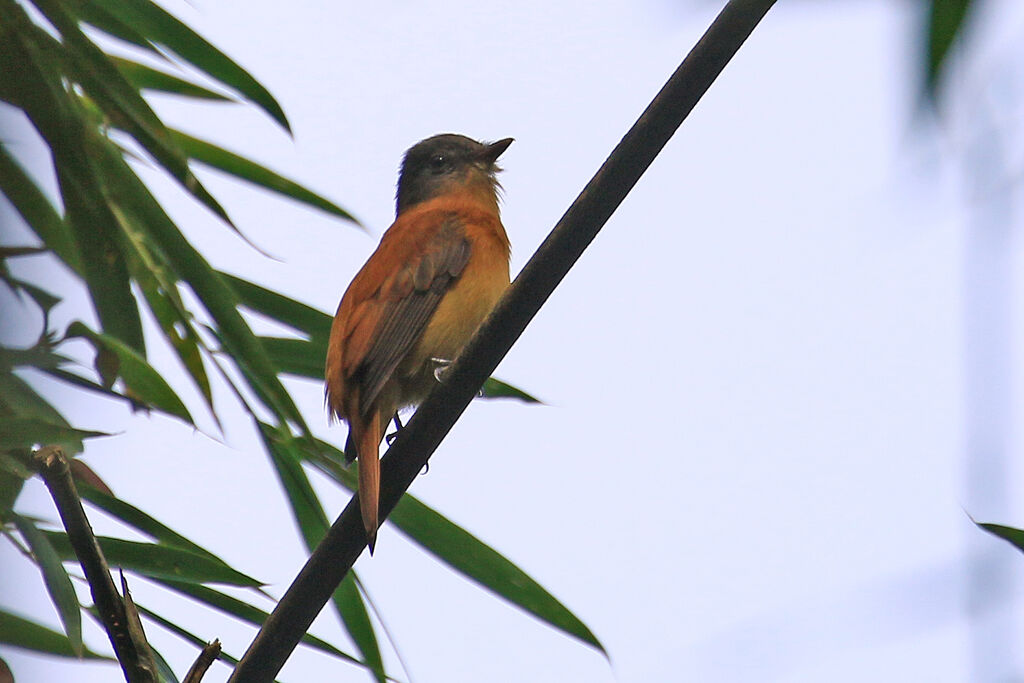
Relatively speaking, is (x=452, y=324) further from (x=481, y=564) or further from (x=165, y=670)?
(x=165, y=670)

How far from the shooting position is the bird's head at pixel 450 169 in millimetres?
4441

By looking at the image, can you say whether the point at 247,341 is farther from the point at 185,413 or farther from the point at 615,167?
the point at 615,167

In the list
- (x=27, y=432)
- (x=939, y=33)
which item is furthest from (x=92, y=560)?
(x=939, y=33)

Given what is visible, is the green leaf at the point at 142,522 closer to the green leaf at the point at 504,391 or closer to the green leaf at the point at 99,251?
the green leaf at the point at 99,251

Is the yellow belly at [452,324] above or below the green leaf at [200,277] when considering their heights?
above

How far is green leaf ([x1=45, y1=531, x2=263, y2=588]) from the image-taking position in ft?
7.60

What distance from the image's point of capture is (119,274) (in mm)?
2199

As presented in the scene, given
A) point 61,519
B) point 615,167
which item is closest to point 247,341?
point 61,519

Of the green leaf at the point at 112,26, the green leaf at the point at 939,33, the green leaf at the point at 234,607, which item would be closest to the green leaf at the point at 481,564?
the green leaf at the point at 234,607

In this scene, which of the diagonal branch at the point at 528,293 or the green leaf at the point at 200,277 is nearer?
the diagonal branch at the point at 528,293

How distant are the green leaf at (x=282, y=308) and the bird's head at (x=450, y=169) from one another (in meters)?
1.44

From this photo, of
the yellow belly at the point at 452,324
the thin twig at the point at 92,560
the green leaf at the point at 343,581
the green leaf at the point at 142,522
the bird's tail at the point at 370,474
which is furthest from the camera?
the yellow belly at the point at 452,324

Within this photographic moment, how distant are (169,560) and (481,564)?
2.16ft

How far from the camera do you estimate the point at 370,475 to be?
2.32 m
